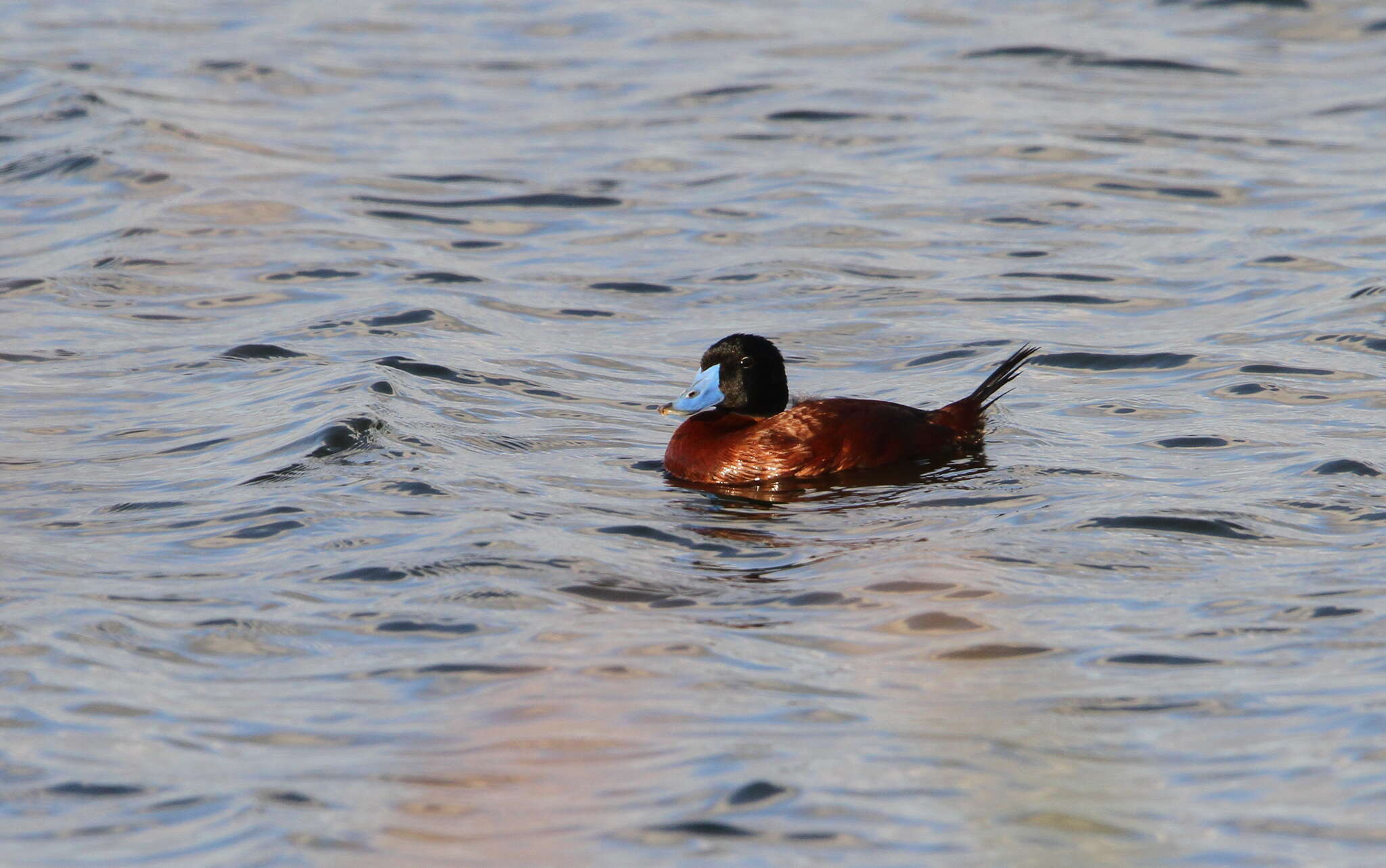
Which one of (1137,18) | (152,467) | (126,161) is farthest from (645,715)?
(1137,18)

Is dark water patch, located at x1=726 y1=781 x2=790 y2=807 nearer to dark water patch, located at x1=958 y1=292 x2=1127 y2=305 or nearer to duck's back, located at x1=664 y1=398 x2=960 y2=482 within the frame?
duck's back, located at x1=664 y1=398 x2=960 y2=482

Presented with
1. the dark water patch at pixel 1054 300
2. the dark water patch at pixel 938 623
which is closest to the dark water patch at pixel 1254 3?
the dark water patch at pixel 1054 300

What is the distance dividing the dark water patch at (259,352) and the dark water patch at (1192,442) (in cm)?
477

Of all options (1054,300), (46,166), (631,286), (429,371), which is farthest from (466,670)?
(46,166)

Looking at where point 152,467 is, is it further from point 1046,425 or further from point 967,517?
point 1046,425

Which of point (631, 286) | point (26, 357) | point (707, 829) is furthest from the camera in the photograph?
point (631, 286)

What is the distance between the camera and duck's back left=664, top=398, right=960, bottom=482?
26.0 ft

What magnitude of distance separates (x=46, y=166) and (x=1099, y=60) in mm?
9872

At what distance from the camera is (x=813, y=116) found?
16.3 m

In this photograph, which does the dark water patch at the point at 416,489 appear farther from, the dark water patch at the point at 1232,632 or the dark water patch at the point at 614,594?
the dark water patch at the point at 1232,632

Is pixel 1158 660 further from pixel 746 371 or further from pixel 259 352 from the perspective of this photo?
pixel 259 352

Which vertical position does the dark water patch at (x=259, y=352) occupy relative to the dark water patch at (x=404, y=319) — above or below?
below

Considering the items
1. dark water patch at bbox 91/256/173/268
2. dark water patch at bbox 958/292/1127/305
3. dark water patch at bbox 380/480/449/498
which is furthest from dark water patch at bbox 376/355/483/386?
dark water patch at bbox 958/292/1127/305

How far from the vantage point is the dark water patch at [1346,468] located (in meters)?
7.77
